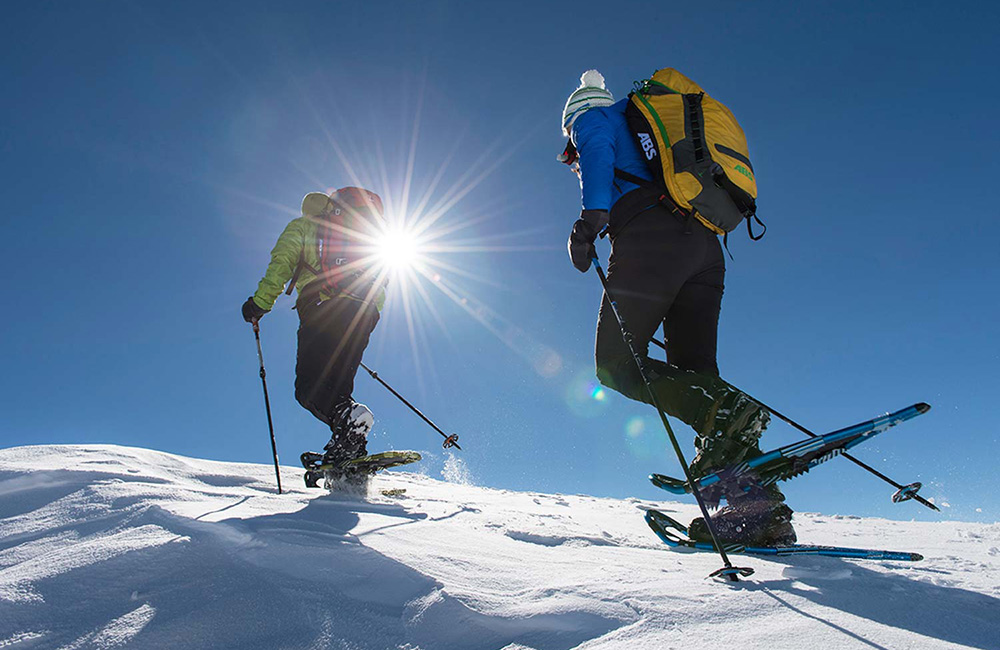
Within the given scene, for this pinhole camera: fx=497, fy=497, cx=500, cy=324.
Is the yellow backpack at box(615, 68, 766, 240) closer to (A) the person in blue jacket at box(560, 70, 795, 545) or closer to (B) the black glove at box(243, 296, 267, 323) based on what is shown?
(A) the person in blue jacket at box(560, 70, 795, 545)

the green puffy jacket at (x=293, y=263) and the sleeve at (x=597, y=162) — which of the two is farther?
the green puffy jacket at (x=293, y=263)

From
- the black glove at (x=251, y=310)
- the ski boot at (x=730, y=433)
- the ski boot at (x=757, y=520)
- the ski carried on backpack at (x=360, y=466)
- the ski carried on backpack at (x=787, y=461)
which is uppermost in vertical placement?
the black glove at (x=251, y=310)

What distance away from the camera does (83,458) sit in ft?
14.4

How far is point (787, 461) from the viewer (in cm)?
255

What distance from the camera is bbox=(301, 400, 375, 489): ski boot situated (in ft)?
15.4

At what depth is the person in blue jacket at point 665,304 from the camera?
2664 mm

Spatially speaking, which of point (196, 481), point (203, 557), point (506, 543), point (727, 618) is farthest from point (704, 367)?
point (196, 481)

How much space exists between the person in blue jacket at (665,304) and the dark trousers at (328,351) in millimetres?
2862

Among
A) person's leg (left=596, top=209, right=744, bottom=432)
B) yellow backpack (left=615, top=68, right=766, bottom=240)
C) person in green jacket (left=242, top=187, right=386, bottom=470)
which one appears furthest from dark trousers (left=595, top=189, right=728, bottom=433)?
person in green jacket (left=242, top=187, right=386, bottom=470)

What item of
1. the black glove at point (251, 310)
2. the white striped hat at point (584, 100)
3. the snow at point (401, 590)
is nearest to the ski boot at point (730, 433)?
the snow at point (401, 590)

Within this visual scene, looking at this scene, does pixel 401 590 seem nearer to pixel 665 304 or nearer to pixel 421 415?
pixel 665 304

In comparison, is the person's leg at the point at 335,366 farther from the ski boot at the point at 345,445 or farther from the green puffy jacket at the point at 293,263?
the green puffy jacket at the point at 293,263

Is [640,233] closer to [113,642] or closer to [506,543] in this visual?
[506,543]

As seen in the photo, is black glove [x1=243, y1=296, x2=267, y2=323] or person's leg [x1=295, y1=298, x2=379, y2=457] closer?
person's leg [x1=295, y1=298, x2=379, y2=457]
